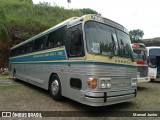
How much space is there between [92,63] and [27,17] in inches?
924

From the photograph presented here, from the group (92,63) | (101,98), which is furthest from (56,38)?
(101,98)

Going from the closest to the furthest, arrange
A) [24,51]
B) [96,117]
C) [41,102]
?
[96,117], [41,102], [24,51]

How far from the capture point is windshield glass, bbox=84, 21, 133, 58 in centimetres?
592

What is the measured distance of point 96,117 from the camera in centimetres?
584

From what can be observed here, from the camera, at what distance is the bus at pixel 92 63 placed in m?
5.67

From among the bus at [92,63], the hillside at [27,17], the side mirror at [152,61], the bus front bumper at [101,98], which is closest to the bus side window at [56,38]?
the bus at [92,63]

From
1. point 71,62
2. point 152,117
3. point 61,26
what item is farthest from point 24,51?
point 152,117

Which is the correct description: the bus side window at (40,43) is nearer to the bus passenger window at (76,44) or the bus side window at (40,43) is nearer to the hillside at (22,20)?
the bus passenger window at (76,44)

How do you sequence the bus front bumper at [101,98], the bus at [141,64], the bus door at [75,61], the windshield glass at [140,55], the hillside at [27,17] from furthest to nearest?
the hillside at [27,17] < the windshield glass at [140,55] < the bus at [141,64] < the bus door at [75,61] < the bus front bumper at [101,98]

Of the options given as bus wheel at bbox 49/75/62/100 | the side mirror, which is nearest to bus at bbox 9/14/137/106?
bus wheel at bbox 49/75/62/100

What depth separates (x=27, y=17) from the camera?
27.1 m

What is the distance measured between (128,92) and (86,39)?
232 centimetres

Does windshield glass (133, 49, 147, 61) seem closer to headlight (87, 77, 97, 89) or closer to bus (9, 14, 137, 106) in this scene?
bus (9, 14, 137, 106)

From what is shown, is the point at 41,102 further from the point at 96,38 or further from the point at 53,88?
the point at 96,38
